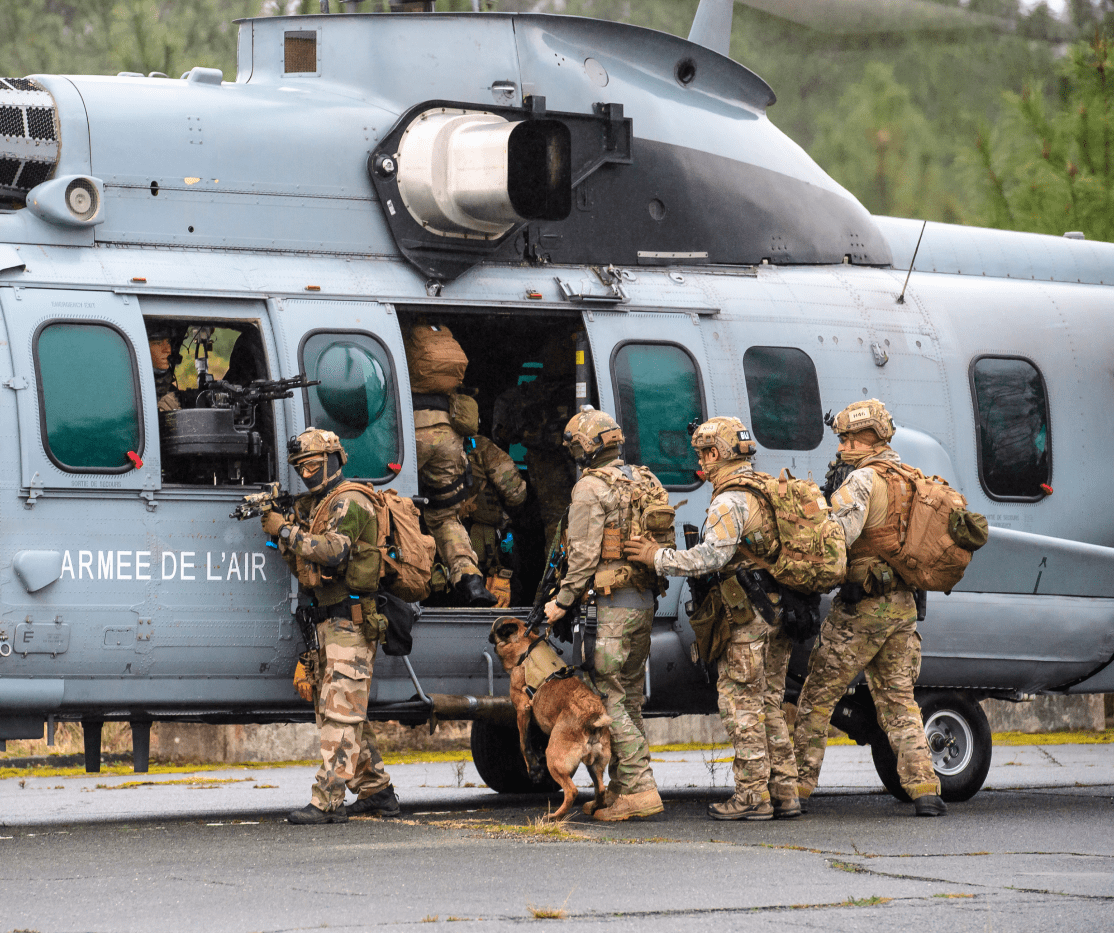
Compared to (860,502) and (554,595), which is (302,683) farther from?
(860,502)

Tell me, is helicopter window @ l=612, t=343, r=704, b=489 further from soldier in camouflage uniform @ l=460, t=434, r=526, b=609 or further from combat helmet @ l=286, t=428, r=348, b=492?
combat helmet @ l=286, t=428, r=348, b=492

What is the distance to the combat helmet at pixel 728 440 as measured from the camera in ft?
27.7

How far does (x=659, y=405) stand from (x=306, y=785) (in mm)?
4290

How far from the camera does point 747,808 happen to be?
8.37m

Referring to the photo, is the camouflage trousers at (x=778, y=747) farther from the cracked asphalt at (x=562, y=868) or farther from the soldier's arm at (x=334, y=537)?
the soldier's arm at (x=334, y=537)

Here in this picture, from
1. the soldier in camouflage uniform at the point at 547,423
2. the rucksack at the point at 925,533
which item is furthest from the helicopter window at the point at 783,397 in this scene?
the soldier in camouflage uniform at the point at 547,423

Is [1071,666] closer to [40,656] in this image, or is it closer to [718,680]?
[718,680]

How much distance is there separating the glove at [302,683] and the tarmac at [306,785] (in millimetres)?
1153

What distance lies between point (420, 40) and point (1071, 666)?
535 cm

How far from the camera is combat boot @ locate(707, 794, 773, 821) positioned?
8.37m

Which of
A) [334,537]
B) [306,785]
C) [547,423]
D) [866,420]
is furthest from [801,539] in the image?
[306,785]

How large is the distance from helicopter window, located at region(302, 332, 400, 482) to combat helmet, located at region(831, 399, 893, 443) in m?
2.44

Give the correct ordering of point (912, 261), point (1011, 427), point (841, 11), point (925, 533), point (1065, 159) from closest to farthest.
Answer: point (841, 11)
point (925, 533)
point (1011, 427)
point (912, 261)
point (1065, 159)

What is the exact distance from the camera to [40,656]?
7676 mm
